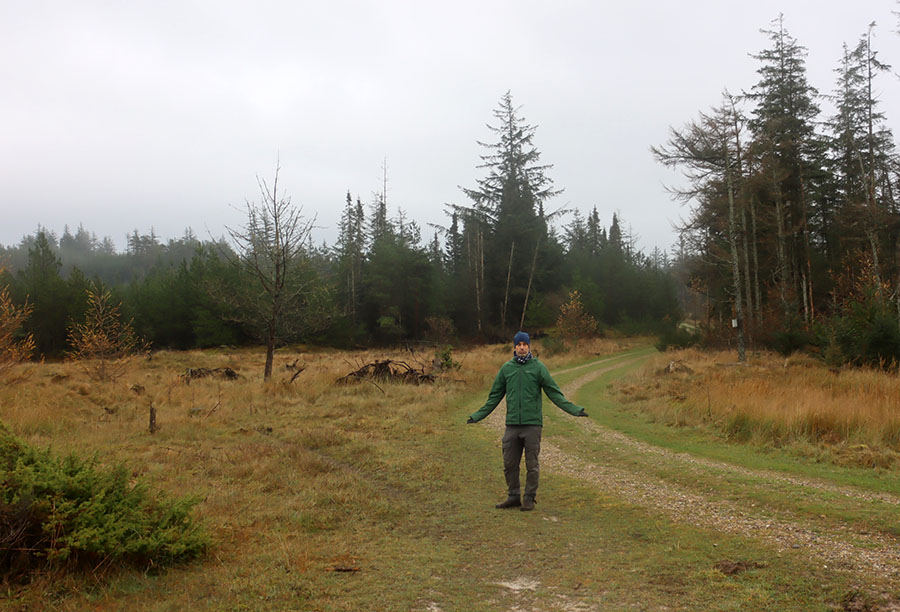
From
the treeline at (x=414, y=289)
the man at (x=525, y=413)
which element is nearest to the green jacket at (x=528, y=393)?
the man at (x=525, y=413)

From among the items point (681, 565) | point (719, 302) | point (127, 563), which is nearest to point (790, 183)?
point (719, 302)

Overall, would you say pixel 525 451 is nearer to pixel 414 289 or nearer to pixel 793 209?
pixel 793 209

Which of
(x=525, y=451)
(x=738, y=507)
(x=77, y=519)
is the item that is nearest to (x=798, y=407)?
(x=738, y=507)

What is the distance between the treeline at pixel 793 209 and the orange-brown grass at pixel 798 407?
18.7ft

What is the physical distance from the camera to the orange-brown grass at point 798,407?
30.7ft

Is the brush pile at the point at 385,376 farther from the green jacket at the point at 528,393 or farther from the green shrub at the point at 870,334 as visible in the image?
the green shrub at the point at 870,334

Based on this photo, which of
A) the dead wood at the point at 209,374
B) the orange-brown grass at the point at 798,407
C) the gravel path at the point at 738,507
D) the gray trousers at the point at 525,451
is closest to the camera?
the gravel path at the point at 738,507

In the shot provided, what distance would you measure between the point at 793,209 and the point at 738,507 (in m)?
31.3

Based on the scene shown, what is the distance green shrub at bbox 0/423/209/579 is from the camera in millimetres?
4281

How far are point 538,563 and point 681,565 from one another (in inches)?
47.6

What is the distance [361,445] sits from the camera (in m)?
10.5

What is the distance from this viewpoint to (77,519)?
4.50 m

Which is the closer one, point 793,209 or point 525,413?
point 525,413

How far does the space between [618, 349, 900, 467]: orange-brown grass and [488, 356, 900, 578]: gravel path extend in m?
2.01
